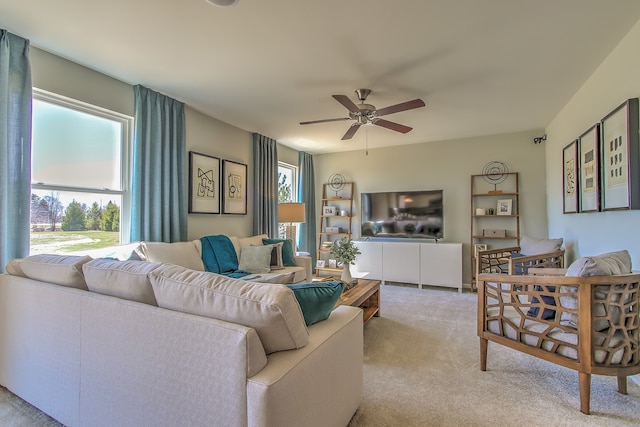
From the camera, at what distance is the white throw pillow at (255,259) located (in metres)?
3.70

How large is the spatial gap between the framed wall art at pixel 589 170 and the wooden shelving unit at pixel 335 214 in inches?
139

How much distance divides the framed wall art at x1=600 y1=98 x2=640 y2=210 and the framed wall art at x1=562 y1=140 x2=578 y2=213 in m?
0.69

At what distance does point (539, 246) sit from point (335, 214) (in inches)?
132

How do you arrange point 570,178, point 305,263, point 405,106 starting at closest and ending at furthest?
point 405,106 → point 570,178 → point 305,263

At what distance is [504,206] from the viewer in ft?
15.5

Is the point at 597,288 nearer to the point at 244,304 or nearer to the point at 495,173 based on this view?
the point at 244,304

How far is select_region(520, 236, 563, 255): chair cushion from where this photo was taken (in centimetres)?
342

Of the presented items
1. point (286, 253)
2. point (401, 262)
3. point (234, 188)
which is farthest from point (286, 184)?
point (401, 262)

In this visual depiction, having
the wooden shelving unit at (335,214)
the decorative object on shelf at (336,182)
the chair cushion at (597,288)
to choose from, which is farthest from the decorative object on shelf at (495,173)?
the chair cushion at (597,288)

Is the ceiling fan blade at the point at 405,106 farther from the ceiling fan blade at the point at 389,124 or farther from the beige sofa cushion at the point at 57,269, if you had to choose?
the beige sofa cushion at the point at 57,269

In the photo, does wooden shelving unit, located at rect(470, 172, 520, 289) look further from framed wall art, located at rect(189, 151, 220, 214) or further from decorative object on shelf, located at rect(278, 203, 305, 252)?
framed wall art, located at rect(189, 151, 220, 214)

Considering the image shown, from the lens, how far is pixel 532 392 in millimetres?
1962

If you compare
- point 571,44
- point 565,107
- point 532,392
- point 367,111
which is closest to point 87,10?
point 367,111

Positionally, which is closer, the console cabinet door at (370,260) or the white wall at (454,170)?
the white wall at (454,170)
